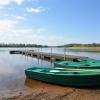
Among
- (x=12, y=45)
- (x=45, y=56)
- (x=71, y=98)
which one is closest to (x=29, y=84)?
(x=71, y=98)

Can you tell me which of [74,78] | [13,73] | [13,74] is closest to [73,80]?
[74,78]

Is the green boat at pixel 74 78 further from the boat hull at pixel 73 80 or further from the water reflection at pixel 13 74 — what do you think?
the water reflection at pixel 13 74

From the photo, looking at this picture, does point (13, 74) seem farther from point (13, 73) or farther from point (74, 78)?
point (74, 78)

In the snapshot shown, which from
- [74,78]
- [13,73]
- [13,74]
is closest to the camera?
[74,78]

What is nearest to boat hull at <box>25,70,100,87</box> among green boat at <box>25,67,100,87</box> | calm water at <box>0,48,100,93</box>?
green boat at <box>25,67,100,87</box>

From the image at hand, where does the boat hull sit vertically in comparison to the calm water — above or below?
above

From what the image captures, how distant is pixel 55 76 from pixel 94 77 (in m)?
2.46

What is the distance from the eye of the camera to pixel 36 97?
31.6ft

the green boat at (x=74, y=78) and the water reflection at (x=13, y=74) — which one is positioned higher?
the green boat at (x=74, y=78)

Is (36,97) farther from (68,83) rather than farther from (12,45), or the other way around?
(12,45)

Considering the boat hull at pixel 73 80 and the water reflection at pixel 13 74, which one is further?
the water reflection at pixel 13 74

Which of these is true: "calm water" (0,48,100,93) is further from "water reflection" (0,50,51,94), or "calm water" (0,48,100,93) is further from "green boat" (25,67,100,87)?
"green boat" (25,67,100,87)

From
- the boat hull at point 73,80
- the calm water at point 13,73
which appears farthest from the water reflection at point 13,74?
the boat hull at point 73,80

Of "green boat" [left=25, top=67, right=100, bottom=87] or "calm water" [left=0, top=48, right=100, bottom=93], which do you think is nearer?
"green boat" [left=25, top=67, right=100, bottom=87]
